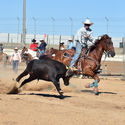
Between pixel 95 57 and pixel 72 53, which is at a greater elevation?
pixel 72 53

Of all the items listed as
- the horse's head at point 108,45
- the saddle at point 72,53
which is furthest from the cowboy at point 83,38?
the horse's head at point 108,45

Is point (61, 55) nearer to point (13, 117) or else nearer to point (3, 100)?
point (3, 100)

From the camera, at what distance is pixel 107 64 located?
26359mm

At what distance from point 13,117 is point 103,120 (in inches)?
75.0

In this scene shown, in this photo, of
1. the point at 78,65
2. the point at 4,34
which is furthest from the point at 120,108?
the point at 4,34

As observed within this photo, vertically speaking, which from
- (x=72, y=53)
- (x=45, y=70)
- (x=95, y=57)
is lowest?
(x=45, y=70)

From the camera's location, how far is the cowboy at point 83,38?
1449 cm

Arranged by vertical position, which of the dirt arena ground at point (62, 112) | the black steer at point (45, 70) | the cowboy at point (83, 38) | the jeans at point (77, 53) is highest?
the cowboy at point (83, 38)

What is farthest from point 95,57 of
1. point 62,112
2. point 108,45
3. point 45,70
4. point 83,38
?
point 62,112

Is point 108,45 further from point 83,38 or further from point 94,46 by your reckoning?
point 83,38

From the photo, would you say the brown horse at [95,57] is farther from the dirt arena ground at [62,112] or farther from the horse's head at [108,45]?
the dirt arena ground at [62,112]

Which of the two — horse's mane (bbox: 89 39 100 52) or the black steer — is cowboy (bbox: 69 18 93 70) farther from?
the black steer

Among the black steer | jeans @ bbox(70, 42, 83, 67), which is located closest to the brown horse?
jeans @ bbox(70, 42, 83, 67)

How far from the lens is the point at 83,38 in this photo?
14.6 m
